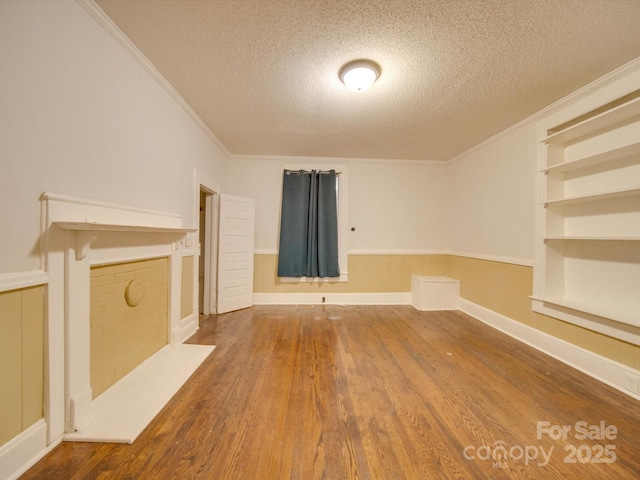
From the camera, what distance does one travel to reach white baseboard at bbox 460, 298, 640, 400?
6.10 feet

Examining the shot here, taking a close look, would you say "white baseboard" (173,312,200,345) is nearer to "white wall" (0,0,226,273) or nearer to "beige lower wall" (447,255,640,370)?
"white wall" (0,0,226,273)

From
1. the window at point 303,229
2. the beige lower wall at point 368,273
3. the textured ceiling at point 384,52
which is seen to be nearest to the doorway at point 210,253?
the beige lower wall at point 368,273

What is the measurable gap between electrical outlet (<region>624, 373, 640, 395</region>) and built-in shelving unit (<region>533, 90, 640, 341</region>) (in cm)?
30

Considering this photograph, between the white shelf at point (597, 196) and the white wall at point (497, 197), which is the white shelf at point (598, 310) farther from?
the white shelf at point (597, 196)

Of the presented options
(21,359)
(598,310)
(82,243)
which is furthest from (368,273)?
(21,359)

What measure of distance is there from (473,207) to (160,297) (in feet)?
13.8

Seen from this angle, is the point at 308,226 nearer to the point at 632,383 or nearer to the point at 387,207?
the point at 387,207

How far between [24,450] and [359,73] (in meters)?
2.97

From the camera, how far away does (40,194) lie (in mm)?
1194

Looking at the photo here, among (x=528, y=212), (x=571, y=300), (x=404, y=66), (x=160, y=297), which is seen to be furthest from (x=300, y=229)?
(x=571, y=300)

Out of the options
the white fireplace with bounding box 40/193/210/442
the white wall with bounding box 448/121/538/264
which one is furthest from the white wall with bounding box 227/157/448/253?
the white fireplace with bounding box 40/193/210/442

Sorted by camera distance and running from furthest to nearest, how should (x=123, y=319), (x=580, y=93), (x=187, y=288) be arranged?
(x=187, y=288) < (x=580, y=93) < (x=123, y=319)

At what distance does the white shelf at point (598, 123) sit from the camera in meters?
1.81

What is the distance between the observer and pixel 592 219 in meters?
2.21
